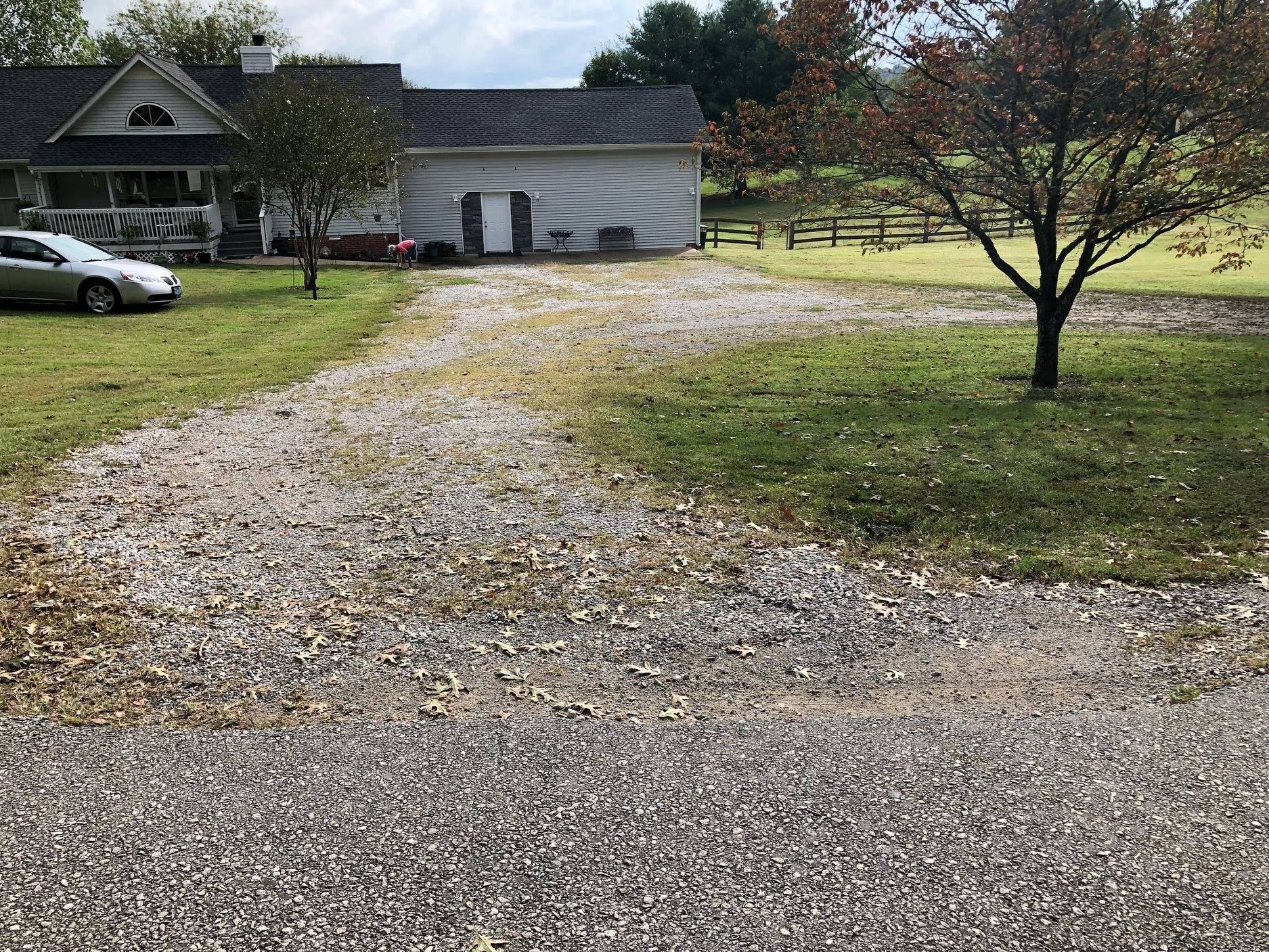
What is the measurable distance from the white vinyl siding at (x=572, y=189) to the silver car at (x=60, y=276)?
50.4 ft

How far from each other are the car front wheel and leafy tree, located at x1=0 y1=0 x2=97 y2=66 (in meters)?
45.4

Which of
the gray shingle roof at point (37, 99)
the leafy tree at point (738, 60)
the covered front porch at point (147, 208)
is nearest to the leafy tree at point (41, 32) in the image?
the gray shingle roof at point (37, 99)

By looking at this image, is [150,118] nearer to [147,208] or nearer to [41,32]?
[147,208]

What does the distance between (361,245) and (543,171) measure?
22.9ft

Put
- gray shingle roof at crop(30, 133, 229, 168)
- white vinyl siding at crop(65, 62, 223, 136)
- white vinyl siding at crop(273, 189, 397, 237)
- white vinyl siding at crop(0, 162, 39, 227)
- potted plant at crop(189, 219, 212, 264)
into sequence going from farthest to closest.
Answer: white vinyl siding at crop(273, 189, 397, 237)
white vinyl siding at crop(0, 162, 39, 227)
white vinyl siding at crop(65, 62, 223, 136)
gray shingle roof at crop(30, 133, 229, 168)
potted plant at crop(189, 219, 212, 264)

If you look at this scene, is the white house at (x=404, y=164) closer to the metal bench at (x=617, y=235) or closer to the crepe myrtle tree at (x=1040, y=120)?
the metal bench at (x=617, y=235)

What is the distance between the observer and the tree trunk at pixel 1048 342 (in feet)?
38.8

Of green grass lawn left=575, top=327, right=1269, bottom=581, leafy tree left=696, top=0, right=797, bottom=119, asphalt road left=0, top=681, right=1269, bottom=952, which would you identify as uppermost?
leafy tree left=696, top=0, right=797, bottom=119

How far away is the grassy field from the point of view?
2361 cm

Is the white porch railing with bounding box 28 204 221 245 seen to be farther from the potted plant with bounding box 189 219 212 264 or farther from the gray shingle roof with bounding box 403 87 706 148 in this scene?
the gray shingle roof with bounding box 403 87 706 148

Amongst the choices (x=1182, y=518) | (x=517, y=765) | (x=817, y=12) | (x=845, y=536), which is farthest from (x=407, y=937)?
(x=817, y=12)

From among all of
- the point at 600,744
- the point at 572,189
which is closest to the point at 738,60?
the point at 572,189

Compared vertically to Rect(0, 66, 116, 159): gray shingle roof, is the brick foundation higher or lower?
lower

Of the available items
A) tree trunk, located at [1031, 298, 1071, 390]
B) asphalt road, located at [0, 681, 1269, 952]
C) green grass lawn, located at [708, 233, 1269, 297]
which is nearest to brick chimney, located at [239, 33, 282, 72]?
green grass lawn, located at [708, 233, 1269, 297]
